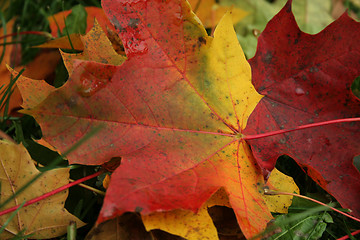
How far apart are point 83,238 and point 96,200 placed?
0.08m

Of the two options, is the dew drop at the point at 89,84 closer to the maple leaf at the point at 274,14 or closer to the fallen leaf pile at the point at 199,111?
the fallen leaf pile at the point at 199,111

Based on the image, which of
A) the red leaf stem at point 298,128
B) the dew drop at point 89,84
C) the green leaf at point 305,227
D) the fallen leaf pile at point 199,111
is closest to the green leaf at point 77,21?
the fallen leaf pile at point 199,111

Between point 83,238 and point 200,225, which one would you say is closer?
point 200,225

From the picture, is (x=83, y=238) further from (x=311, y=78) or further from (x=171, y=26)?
(x=311, y=78)

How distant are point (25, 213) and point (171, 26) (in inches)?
17.5

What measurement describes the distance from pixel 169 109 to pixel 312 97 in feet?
1.06

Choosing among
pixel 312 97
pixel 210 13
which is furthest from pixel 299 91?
pixel 210 13

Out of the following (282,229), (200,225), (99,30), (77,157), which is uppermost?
(99,30)

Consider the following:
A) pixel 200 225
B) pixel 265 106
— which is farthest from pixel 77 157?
pixel 265 106

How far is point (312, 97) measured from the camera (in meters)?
0.74

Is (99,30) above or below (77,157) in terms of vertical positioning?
above

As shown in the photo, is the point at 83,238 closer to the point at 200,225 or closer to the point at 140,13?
the point at 200,225

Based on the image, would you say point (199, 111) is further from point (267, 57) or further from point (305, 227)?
point (305, 227)

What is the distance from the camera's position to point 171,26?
25.8 inches
